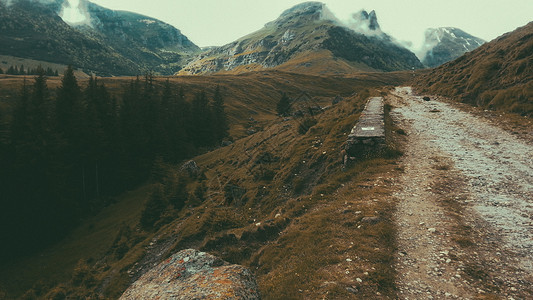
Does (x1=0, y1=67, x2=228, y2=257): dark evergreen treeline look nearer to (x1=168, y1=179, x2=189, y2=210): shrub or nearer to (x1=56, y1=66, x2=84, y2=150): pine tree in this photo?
(x1=56, y1=66, x2=84, y2=150): pine tree

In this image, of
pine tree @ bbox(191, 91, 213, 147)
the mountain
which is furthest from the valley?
pine tree @ bbox(191, 91, 213, 147)

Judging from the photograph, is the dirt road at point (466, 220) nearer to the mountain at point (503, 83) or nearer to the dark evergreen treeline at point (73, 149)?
the mountain at point (503, 83)

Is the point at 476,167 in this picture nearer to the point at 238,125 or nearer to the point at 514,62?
the point at 514,62

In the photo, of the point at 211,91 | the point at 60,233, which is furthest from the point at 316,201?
the point at 211,91

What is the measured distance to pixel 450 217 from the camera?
9953mm

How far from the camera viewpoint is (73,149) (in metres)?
50.1

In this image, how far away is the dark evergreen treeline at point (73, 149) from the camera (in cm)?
4072

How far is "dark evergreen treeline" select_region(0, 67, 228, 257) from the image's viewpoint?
4072 centimetres

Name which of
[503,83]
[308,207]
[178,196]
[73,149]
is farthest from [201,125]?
[308,207]

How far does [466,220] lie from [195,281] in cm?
996

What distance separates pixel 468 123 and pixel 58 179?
5885 centimetres

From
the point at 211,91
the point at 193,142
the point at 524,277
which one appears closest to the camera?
Result: the point at 524,277

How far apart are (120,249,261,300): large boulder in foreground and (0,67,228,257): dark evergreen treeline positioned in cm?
4525

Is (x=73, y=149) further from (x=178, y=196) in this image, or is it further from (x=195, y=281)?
(x=195, y=281)
